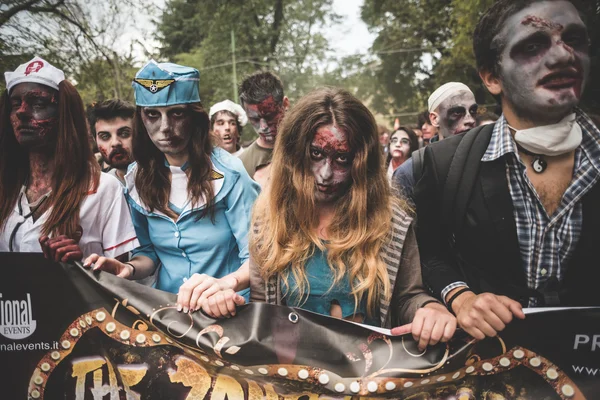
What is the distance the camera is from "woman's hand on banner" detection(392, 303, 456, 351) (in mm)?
1858

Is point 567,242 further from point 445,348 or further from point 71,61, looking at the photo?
point 71,61

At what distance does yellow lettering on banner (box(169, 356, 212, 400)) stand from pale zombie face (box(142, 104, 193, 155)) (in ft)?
3.92

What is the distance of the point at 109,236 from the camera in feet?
8.30

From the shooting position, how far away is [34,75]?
2.42 metres

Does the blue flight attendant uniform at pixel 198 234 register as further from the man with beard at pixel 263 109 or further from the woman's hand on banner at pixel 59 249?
the man with beard at pixel 263 109

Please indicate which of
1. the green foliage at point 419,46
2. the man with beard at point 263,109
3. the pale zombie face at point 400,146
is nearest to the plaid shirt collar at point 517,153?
the man with beard at point 263,109

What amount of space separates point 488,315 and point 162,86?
79.2 inches

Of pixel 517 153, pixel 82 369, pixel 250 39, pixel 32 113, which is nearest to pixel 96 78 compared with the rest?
pixel 32 113

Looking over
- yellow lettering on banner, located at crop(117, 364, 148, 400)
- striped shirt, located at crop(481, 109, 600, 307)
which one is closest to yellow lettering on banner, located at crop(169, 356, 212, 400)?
yellow lettering on banner, located at crop(117, 364, 148, 400)

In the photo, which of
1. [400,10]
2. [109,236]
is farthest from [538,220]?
[400,10]

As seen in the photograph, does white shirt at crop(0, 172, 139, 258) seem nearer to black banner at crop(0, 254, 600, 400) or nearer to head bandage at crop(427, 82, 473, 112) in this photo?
black banner at crop(0, 254, 600, 400)

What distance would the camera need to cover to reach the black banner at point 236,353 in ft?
6.22

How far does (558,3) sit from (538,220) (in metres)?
0.86

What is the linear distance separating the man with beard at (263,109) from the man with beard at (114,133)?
1.09 metres
